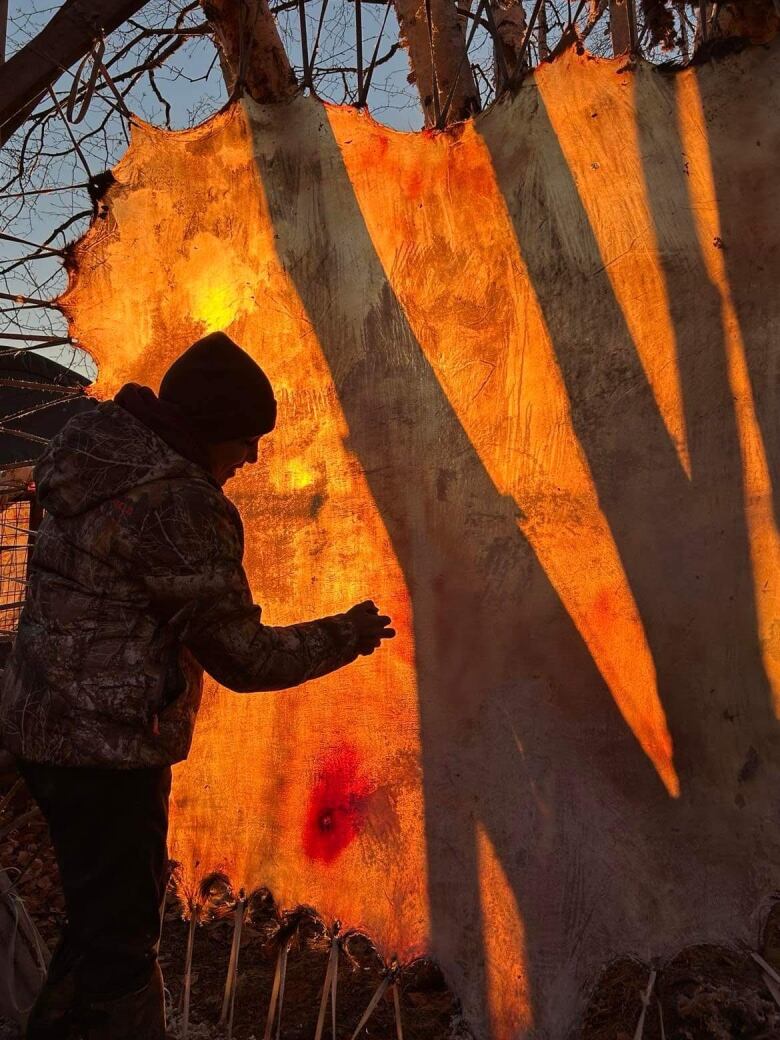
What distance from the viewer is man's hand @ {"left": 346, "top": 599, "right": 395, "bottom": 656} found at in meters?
1.93

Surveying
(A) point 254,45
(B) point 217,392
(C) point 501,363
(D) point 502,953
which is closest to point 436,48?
(A) point 254,45

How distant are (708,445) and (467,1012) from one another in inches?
54.6

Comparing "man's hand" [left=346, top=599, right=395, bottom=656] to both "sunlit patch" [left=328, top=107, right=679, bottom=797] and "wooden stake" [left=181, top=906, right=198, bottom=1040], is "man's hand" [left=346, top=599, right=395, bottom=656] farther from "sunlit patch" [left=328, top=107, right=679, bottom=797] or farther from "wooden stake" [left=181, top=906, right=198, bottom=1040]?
"wooden stake" [left=181, top=906, right=198, bottom=1040]

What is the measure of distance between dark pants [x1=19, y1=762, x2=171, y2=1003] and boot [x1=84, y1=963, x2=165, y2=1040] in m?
0.02

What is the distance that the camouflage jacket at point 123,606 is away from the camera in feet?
5.45

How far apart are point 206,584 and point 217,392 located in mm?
400

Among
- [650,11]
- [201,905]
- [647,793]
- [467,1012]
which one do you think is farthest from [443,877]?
[650,11]

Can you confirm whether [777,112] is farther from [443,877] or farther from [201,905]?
[201,905]

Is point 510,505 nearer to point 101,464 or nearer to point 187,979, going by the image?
point 101,464

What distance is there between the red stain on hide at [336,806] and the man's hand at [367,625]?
1.52ft

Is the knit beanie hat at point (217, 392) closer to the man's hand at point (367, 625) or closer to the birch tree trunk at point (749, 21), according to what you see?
the man's hand at point (367, 625)

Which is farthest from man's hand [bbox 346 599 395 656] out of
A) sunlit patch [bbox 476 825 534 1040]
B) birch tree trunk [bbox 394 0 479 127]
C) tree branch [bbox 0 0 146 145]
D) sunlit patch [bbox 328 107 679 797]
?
birch tree trunk [bbox 394 0 479 127]

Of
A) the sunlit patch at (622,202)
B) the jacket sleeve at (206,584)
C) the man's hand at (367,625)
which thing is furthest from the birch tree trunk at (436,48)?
the jacket sleeve at (206,584)

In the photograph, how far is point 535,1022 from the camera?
1.90 metres
